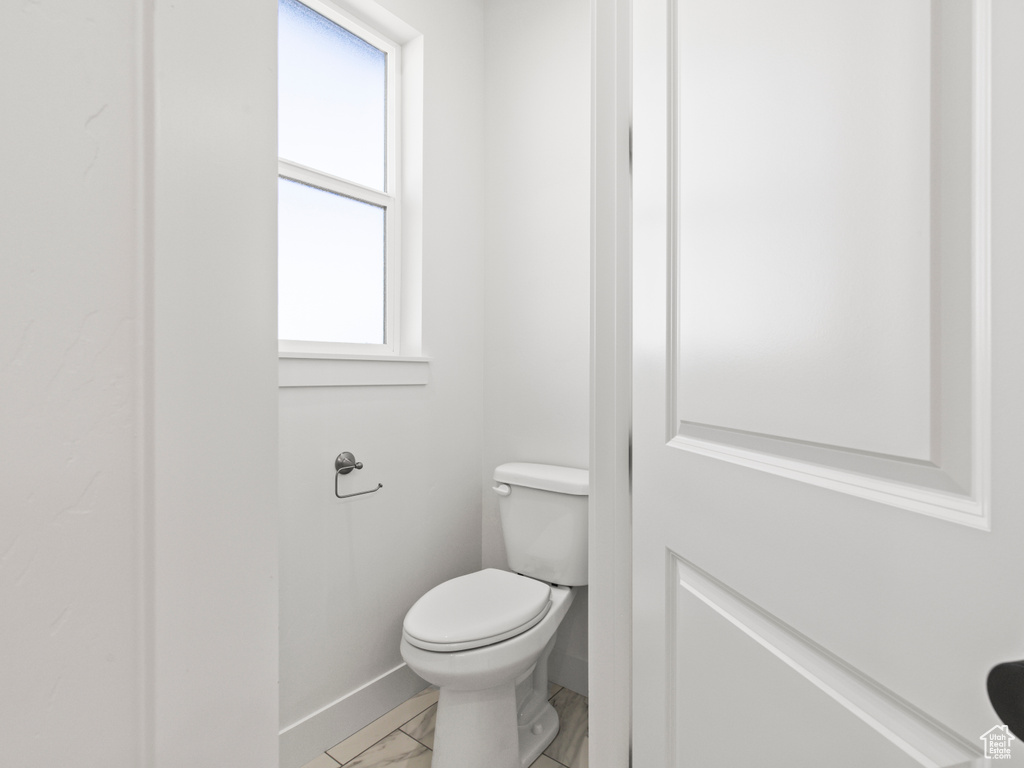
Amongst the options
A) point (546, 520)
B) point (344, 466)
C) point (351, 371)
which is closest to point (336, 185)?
point (351, 371)

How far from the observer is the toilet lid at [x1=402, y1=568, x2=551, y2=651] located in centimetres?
123

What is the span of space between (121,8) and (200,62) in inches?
2.2

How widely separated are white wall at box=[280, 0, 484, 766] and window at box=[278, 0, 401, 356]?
149 mm

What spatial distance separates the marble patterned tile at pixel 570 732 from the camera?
1425 mm

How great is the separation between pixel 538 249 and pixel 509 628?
125cm

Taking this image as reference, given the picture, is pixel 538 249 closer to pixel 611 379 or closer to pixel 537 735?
pixel 611 379

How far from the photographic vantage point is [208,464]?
1.44ft

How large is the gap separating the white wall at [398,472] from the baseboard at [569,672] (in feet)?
1.52

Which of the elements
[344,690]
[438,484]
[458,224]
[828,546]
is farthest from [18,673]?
[458,224]

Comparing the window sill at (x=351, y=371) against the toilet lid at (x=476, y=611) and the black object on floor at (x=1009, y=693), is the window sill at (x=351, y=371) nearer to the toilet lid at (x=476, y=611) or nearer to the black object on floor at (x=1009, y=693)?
the toilet lid at (x=476, y=611)

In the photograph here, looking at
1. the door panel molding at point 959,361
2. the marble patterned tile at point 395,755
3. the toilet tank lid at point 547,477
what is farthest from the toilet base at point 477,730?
the door panel molding at point 959,361

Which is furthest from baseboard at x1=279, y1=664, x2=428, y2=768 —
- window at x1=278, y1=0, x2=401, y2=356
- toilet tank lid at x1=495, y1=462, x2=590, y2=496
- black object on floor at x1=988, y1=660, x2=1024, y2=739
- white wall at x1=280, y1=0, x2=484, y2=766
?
black object on floor at x1=988, y1=660, x2=1024, y2=739

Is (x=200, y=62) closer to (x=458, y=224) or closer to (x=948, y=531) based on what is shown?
(x=948, y=531)

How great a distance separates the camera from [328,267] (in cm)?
161
